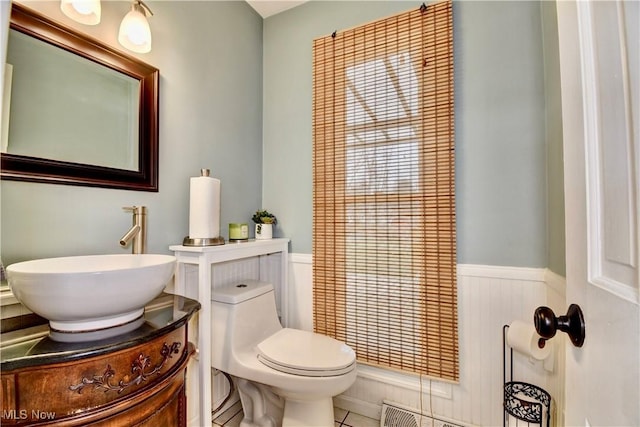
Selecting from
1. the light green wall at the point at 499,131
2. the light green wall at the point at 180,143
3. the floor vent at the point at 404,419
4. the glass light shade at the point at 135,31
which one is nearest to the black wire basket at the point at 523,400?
the floor vent at the point at 404,419

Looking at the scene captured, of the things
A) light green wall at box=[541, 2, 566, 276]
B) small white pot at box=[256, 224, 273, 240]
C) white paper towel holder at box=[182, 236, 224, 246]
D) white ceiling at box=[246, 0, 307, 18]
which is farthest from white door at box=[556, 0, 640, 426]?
white ceiling at box=[246, 0, 307, 18]

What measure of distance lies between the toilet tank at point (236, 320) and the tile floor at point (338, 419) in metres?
0.43

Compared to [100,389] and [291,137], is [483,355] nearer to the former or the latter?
[100,389]

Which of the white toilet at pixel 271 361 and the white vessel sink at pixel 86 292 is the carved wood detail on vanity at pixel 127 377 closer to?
the white vessel sink at pixel 86 292

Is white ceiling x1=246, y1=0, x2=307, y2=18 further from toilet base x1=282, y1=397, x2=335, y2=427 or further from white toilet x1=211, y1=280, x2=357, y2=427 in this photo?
toilet base x1=282, y1=397, x2=335, y2=427

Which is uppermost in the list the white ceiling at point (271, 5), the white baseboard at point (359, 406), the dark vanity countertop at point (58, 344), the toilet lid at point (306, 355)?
the white ceiling at point (271, 5)

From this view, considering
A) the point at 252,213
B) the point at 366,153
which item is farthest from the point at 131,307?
the point at 366,153

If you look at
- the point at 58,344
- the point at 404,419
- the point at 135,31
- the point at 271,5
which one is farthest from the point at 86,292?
the point at 271,5

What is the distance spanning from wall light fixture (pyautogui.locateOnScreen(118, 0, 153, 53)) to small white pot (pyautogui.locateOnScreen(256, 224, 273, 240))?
109cm

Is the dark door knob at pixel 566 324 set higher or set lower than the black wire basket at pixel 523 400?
higher

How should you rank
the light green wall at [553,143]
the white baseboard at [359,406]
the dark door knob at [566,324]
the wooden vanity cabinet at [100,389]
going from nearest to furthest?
the dark door knob at [566,324] → the wooden vanity cabinet at [100,389] → the light green wall at [553,143] → the white baseboard at [359,406]

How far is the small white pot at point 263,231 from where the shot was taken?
1828mm

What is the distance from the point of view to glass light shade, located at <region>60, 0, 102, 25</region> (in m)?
0.97

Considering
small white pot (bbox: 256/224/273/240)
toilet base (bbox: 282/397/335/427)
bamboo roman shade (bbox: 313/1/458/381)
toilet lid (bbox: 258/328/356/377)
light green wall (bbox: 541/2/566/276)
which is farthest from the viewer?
small white pot (bbox: 256/224/273/240)
